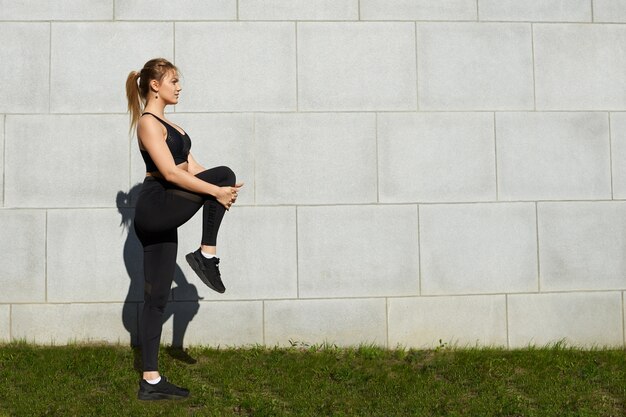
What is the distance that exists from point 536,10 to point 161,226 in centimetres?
433

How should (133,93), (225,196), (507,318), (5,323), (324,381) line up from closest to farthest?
(225,196) < (133,93) < (324,381) < (5,323) < (507,318)

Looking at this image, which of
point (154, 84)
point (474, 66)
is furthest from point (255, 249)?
point (474, 66)

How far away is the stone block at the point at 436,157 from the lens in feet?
20.7

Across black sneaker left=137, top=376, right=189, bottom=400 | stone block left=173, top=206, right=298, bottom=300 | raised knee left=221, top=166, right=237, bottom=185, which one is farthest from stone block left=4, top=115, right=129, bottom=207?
black sneaker left=137, top=376, right=189, bottom=400

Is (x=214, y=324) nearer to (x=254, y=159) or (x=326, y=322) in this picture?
(x=326, y=322)

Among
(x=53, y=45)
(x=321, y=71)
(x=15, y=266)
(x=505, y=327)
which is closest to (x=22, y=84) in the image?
(x=53, y=45)

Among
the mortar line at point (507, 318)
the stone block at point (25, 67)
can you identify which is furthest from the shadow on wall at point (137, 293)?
the mortar line at point (507, 318)

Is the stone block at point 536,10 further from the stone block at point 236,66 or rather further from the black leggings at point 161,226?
the black leggings at point 161,226

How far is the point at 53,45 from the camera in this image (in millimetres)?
6227

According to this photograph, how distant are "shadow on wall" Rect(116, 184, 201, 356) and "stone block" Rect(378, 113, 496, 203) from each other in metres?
2.08

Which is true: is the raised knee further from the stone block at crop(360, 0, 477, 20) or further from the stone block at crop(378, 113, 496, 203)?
the stone block at crop(360, 0, 477, 20)

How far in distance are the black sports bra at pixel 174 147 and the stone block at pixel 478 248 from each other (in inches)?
101

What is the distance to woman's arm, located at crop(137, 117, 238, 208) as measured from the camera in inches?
175

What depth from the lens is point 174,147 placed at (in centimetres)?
465
